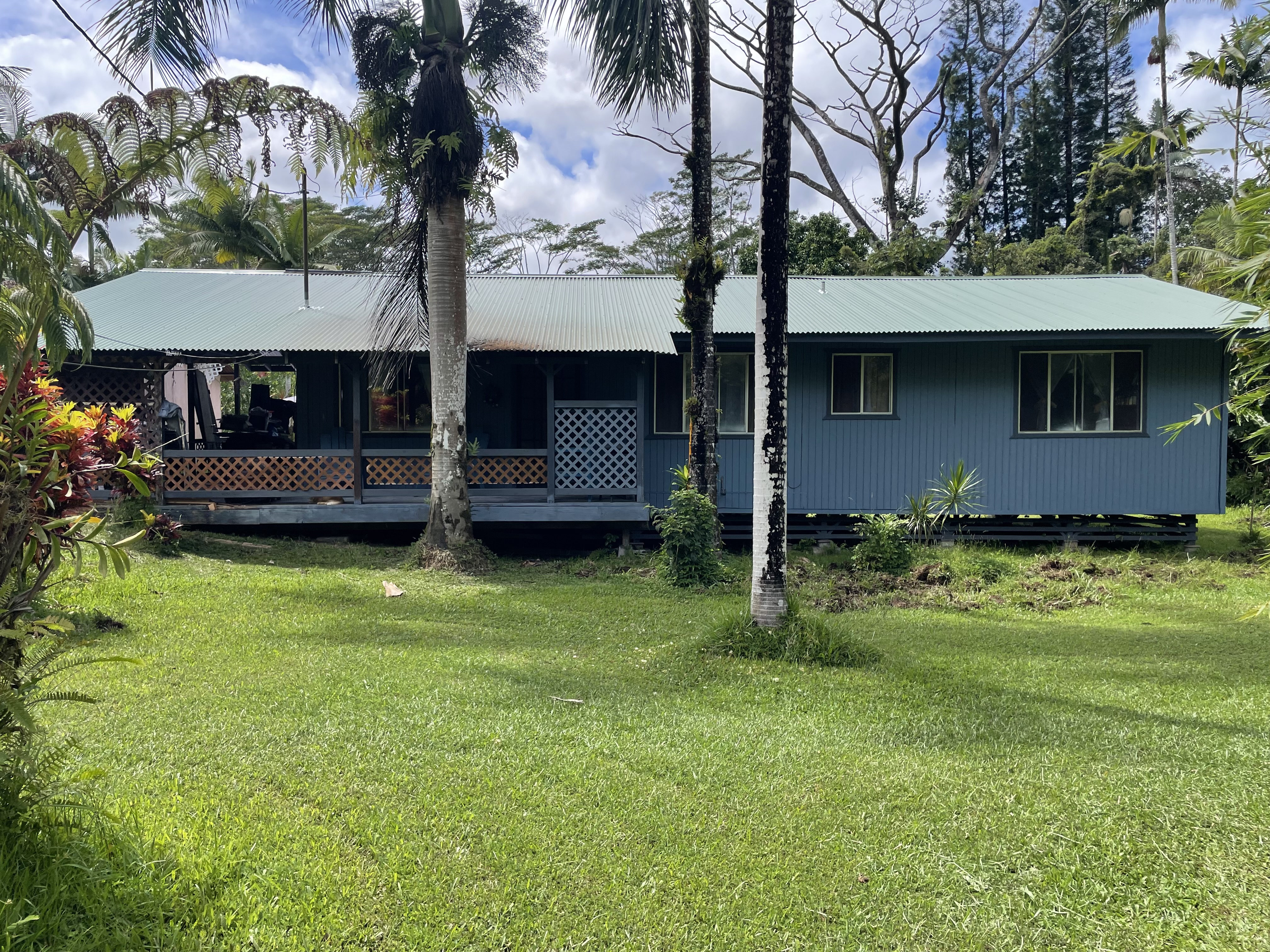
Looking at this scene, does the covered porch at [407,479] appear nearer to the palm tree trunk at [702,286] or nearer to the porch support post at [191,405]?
the palm tree trunk at [702,286]

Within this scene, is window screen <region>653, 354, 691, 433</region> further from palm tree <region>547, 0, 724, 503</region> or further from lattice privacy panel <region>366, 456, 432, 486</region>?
lattice privacy panel <region>366, 456, 432, 486</region>

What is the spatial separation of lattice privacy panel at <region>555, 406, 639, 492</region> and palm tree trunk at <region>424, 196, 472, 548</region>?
1609mm

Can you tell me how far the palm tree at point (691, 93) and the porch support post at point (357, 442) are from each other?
4.49m

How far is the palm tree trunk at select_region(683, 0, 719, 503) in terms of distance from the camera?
1016 centimetres

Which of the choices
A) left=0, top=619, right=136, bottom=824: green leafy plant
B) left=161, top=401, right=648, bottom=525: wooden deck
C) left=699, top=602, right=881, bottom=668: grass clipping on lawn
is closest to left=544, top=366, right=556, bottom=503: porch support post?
left=161, top=401, right=648, bottom=525: wooden deck

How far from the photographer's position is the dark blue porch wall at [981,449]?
12.5m

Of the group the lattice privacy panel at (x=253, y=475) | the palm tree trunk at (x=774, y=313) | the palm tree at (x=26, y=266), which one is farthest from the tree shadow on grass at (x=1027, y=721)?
the lattice privacy panel at (x=253, y=475)

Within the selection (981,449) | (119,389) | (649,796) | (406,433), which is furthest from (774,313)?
(119,389)

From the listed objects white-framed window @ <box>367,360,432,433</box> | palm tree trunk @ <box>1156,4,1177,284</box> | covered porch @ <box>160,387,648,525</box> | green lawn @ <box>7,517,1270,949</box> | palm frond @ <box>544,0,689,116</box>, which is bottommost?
green lawn @ <box>7,517,1270,949</box>

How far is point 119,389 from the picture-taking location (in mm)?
12000

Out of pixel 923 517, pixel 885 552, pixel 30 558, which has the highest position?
pixel 30 558

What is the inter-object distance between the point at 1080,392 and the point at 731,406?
17.0 ft

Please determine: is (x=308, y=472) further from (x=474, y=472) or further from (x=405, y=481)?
(x=474, y=472)

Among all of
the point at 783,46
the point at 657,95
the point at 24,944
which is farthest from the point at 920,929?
the point at 657,95
